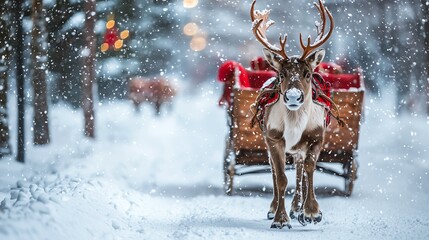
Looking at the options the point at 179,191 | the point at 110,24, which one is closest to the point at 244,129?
the point at 179,191

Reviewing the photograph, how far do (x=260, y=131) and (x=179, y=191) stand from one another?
77.9 inches

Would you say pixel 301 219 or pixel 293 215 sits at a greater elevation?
pixel 301 219

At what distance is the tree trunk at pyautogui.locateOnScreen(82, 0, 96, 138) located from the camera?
15727 millimetres

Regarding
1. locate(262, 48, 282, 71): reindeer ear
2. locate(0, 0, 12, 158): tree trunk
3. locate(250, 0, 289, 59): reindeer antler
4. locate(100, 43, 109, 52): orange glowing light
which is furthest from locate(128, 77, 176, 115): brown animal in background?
locate(262, 48, 282, 71): reindeer ear

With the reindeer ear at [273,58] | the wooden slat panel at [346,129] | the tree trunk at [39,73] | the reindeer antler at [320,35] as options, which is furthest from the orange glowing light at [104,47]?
the reindeer ear at [273,58]

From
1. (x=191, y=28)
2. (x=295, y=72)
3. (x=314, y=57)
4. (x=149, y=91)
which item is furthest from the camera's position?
(x=191, y=28)

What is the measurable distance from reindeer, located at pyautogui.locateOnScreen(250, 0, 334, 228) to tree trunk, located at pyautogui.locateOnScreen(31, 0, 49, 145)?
7165 mm

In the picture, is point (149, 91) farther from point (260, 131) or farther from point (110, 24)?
point (260, 131)

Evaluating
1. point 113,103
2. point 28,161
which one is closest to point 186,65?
point 113,103

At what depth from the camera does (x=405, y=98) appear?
837 inches

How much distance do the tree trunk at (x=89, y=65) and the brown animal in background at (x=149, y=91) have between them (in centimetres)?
1045

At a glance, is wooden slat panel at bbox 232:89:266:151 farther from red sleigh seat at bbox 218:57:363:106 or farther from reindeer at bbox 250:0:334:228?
reindeer at bbox 250:0:334:228

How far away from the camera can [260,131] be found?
9242 mm

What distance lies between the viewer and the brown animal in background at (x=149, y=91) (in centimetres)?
2791
